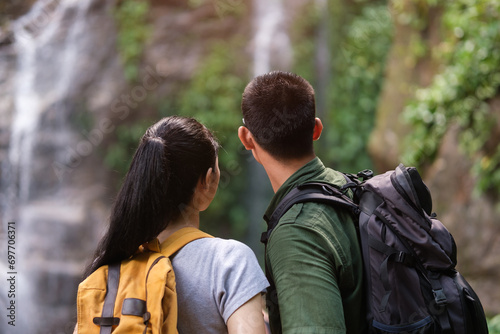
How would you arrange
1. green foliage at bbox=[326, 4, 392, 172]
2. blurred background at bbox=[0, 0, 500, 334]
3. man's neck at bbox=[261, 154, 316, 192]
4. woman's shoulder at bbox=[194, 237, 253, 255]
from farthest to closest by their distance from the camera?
green foliage at bbox=[326, 4, 392, 172] < blurred background at bbox=[0, 0, 500, 334] < man's neck at bbox=[261, 154, 316, 192] < woman's shoulder at bbox=[194, 237, 253, 255]

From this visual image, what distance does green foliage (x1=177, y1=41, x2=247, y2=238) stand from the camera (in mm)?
7625

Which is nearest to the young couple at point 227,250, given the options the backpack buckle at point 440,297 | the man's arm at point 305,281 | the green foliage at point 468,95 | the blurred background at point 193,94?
the man's arm at point 305,281

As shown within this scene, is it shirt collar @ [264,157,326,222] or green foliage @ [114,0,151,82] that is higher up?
green foliage @ [114,0,151,82]

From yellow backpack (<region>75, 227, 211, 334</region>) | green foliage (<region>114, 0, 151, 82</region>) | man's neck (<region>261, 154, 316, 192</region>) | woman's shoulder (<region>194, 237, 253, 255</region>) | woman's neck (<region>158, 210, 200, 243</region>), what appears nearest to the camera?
yellow backpack (<region>75, 227, 211, 334</region>)

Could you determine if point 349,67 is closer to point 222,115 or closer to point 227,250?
point 222,115

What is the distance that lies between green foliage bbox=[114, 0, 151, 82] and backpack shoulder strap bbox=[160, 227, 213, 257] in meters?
6.40

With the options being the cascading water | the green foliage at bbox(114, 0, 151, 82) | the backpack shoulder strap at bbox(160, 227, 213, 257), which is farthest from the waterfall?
the backpack shoulder strap at bbox(160, 227, 213, 257)

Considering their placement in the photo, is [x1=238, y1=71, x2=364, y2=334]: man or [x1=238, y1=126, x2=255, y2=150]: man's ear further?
[x1=238, y1=126, x2=255, y2=150]: man's ear

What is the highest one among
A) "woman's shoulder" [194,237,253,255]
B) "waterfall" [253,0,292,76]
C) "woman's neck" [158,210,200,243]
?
"waterfall" [253,0,292,76]

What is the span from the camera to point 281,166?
163 centimetres

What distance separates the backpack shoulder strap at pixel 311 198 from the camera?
1494mm

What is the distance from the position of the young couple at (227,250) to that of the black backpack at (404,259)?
4 centimetres

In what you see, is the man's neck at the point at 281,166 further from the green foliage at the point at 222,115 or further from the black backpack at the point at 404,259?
the green foliage at the point at 222,115

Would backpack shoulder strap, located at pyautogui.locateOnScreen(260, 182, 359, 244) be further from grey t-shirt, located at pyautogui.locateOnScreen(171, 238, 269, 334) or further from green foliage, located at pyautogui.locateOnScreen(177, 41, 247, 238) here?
green foliage, located at pyautogui.locateOnScreen(177, 41, 247, 238)
